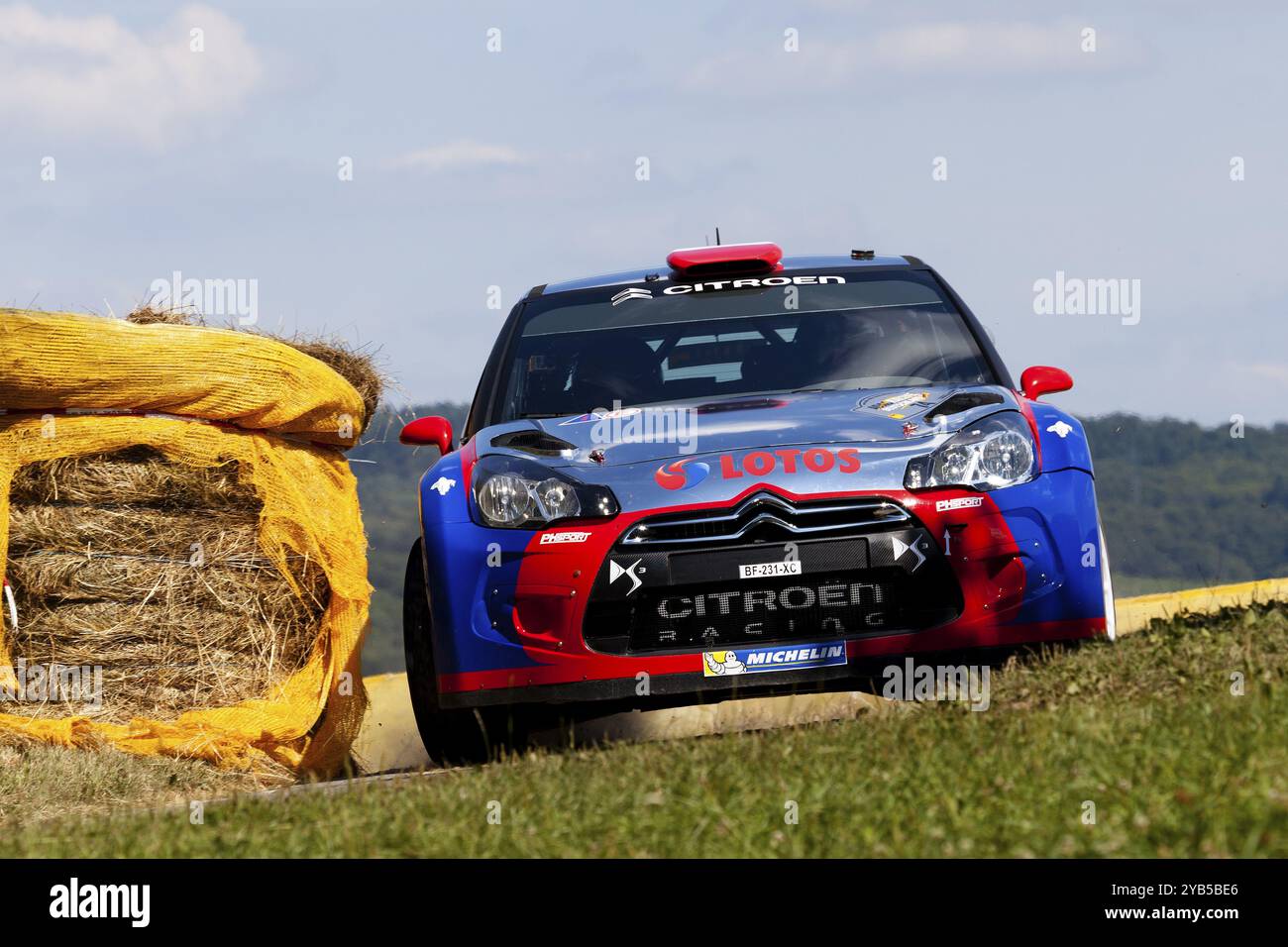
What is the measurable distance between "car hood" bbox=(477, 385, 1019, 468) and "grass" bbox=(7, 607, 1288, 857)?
0.99 m

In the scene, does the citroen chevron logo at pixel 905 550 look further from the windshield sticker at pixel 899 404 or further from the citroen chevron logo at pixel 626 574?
the citroen chevron logo at pixel 626 574

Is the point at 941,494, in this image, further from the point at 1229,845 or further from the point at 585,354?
the point at 1229,845

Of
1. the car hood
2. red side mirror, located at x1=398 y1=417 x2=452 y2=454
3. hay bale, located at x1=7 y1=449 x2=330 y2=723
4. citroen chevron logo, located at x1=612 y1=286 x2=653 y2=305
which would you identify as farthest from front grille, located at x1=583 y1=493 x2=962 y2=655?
hay bale, located at x1=7 y1=449 x2=330 y2=723

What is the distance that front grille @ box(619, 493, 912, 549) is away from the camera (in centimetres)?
545

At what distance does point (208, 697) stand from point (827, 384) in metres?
3.29

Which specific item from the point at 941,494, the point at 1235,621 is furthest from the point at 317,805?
the point at 1235,621

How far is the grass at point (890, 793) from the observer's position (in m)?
3.30

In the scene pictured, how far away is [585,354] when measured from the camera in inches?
272

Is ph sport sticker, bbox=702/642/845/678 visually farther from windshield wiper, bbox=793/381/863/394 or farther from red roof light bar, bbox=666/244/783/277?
red roof light bar, bbox=666/244/783/277

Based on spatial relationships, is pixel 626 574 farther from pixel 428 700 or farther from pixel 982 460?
pixel 982 460

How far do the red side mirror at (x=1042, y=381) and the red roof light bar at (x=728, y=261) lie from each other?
4.42 feet
